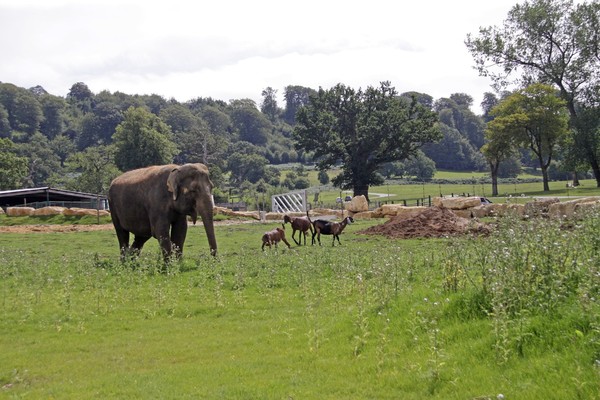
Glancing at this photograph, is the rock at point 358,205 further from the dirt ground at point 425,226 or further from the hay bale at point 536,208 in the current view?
the hay bale at point 536,208

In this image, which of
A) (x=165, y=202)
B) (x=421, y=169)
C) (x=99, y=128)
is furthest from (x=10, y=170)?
(x=99, y=128)

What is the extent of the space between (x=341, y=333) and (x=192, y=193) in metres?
10.0

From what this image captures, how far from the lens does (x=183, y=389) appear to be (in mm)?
7320

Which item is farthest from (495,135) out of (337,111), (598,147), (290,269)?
(290,269)

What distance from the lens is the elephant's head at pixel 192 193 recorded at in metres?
18.0

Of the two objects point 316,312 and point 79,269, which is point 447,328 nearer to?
point 316,312

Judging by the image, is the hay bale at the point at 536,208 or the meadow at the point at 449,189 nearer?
the hay bale at the point at 536,208

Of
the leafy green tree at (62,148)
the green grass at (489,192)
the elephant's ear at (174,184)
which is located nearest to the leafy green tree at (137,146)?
the green grass at (489,192)

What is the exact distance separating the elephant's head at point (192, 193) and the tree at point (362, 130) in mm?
48768

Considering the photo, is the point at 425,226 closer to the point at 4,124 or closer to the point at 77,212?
the point at 77,212

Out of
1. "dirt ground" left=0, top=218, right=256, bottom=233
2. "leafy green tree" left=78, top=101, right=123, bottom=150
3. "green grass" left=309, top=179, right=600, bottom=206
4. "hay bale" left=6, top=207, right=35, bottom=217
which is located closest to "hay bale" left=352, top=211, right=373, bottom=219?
"green grass" left=309, top=179, right=600, bottom=206

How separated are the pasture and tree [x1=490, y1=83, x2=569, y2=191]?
55.0 meters

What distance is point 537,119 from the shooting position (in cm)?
6347

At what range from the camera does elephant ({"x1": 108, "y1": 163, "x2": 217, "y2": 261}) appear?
18.1m
